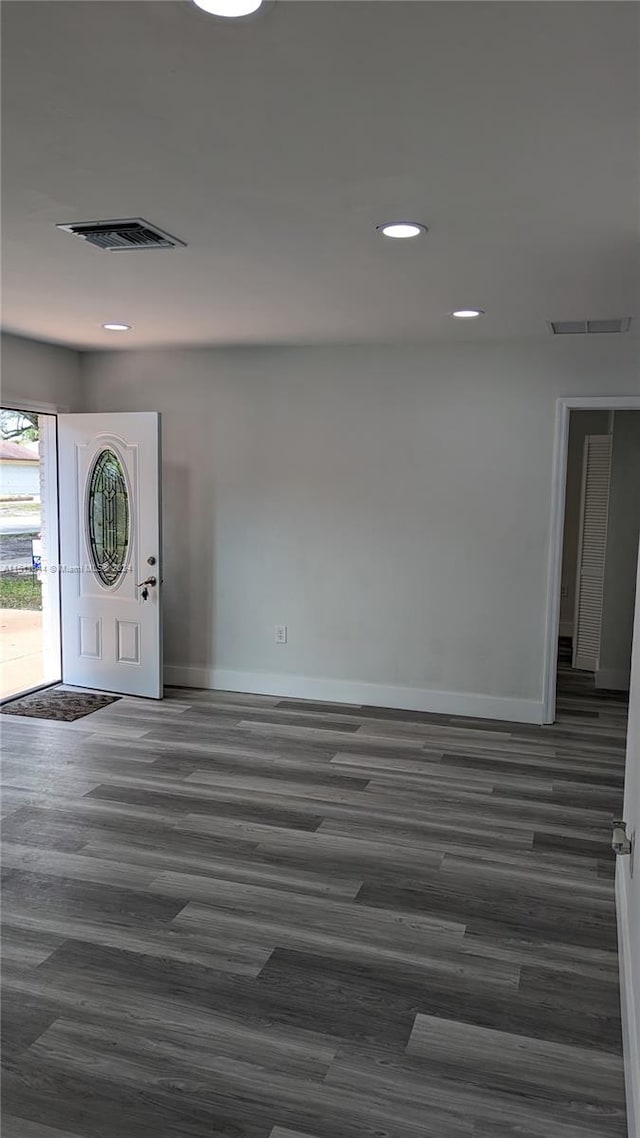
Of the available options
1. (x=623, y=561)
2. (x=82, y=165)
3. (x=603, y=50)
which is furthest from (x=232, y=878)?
(x=623, y=561)

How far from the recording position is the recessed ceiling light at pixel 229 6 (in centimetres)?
146

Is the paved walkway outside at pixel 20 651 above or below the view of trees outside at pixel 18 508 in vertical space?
below

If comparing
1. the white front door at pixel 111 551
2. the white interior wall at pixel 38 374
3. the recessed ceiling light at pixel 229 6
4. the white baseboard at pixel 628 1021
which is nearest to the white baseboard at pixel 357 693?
the white front door at pixel 111 551

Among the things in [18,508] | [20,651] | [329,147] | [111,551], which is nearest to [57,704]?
[111,551]

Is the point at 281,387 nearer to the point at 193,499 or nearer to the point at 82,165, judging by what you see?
the point at 193,499

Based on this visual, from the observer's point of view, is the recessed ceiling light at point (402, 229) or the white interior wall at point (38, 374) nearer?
the recessed ceiling light at point (402, 229)

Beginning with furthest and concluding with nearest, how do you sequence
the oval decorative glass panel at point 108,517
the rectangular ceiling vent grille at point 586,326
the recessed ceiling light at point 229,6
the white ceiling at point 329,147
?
1. the oval decorative glass panel at point 108,517
2. the rectangular ceiling vent grille at point 586,326
3. the white ceiling at point 329,147
4. the recessed ceiling light at point 229,6

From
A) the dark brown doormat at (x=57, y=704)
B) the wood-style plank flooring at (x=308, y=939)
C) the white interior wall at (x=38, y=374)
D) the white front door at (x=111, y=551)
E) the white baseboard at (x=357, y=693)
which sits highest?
the white interior wall at (x=38, y=374)

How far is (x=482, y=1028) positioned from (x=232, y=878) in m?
1.18

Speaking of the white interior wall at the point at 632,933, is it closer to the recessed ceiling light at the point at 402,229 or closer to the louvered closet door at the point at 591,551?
the recessed ceiling light at the point at 402,229

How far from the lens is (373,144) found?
2.12 metres

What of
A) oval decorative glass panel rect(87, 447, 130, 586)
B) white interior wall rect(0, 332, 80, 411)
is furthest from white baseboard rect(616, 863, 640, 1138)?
white interior wall rect(0, 332, 80, 411)

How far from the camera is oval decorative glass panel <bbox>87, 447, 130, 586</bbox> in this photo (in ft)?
18.9

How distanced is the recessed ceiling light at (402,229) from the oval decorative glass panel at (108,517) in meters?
3.32
